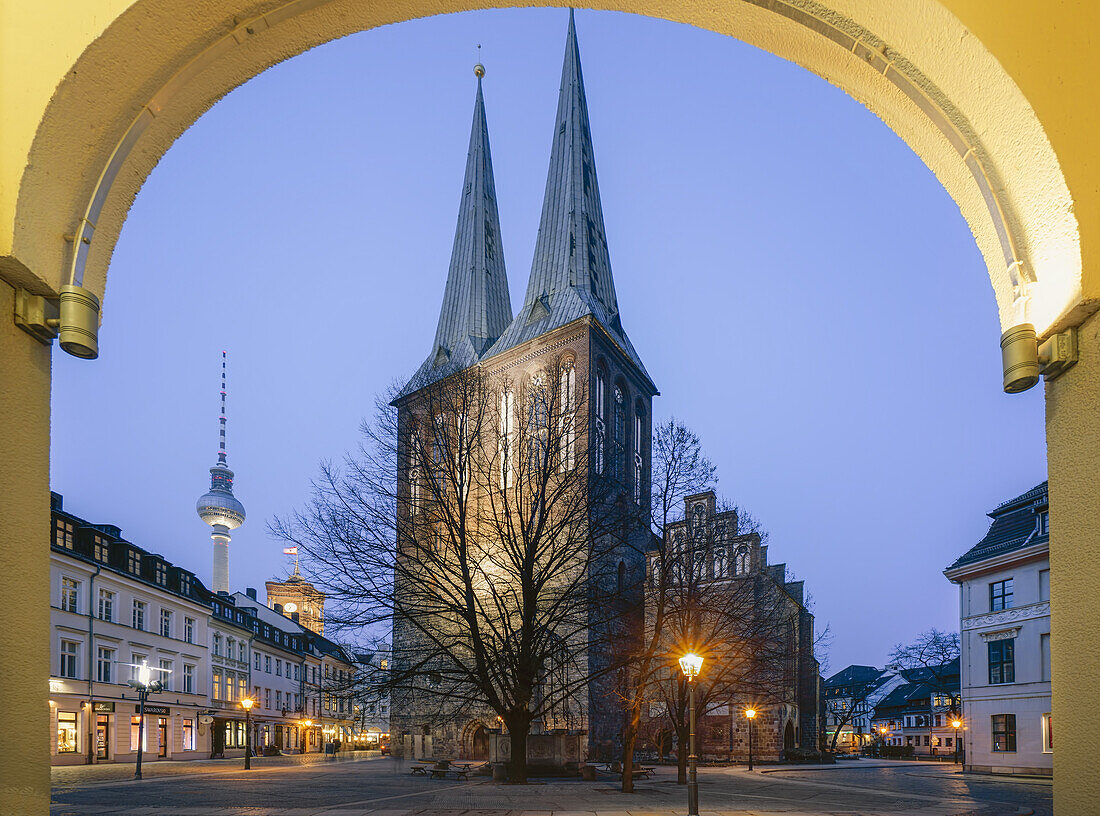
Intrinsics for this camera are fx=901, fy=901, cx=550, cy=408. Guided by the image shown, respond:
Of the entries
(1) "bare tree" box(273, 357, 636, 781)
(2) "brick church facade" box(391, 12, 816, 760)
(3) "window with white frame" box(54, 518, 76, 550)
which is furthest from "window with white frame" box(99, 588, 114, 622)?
(1) "bare tree" box(273, 357, 636, 781)

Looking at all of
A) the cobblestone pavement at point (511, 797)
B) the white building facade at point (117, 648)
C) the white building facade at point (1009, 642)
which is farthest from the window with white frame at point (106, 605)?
the white building facade at point (1009, 642)

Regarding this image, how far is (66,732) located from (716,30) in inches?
1542

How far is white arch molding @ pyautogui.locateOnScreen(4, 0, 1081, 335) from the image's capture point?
3.01m

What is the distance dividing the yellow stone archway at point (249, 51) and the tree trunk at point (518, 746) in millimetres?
19596

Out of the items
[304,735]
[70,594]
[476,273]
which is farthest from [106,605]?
[304,735]

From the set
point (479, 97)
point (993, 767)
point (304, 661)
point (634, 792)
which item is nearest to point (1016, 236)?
point (634, 792)

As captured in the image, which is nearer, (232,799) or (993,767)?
(232,799)

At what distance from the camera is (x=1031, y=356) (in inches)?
128

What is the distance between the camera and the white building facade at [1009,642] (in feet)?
97.6

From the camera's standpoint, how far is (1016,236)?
3.34 metres

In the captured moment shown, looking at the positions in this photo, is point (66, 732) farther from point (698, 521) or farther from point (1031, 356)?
point (1031, 356)

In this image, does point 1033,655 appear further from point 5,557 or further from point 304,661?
point 304,661

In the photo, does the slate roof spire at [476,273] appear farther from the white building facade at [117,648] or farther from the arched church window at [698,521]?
the arched church window at [698,521]

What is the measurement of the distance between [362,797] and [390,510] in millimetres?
6462
